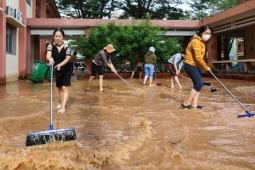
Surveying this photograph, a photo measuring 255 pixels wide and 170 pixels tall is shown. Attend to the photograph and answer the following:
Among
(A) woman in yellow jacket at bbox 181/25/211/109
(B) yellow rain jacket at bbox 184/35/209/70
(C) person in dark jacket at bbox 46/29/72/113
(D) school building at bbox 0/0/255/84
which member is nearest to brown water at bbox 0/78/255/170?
(A) woman in yellow jacket at bbox 181/25/211/109

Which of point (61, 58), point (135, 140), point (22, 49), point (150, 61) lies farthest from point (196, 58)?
point (22, 49)

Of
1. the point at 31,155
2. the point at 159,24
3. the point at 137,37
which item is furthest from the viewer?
the point at 159,24

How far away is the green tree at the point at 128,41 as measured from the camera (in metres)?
15.8

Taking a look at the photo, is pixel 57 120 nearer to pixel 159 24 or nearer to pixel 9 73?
pixel 9 73

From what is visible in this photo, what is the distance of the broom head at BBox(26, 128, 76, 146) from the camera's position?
285 centimetres

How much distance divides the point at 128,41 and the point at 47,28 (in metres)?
4.87

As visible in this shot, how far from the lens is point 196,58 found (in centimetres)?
519

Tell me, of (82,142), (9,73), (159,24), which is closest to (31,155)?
(82,142)

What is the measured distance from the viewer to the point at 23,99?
22.4 feet

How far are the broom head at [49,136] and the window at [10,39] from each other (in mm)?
11318

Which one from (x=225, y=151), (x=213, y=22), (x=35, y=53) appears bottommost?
(x=225, y=151)

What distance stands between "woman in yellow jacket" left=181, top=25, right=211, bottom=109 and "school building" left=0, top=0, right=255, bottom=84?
8330 millimetres

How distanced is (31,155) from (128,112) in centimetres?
262

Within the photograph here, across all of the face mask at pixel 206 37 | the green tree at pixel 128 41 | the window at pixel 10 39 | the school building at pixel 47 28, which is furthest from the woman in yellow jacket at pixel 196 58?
the green tree at pixel 128 41
